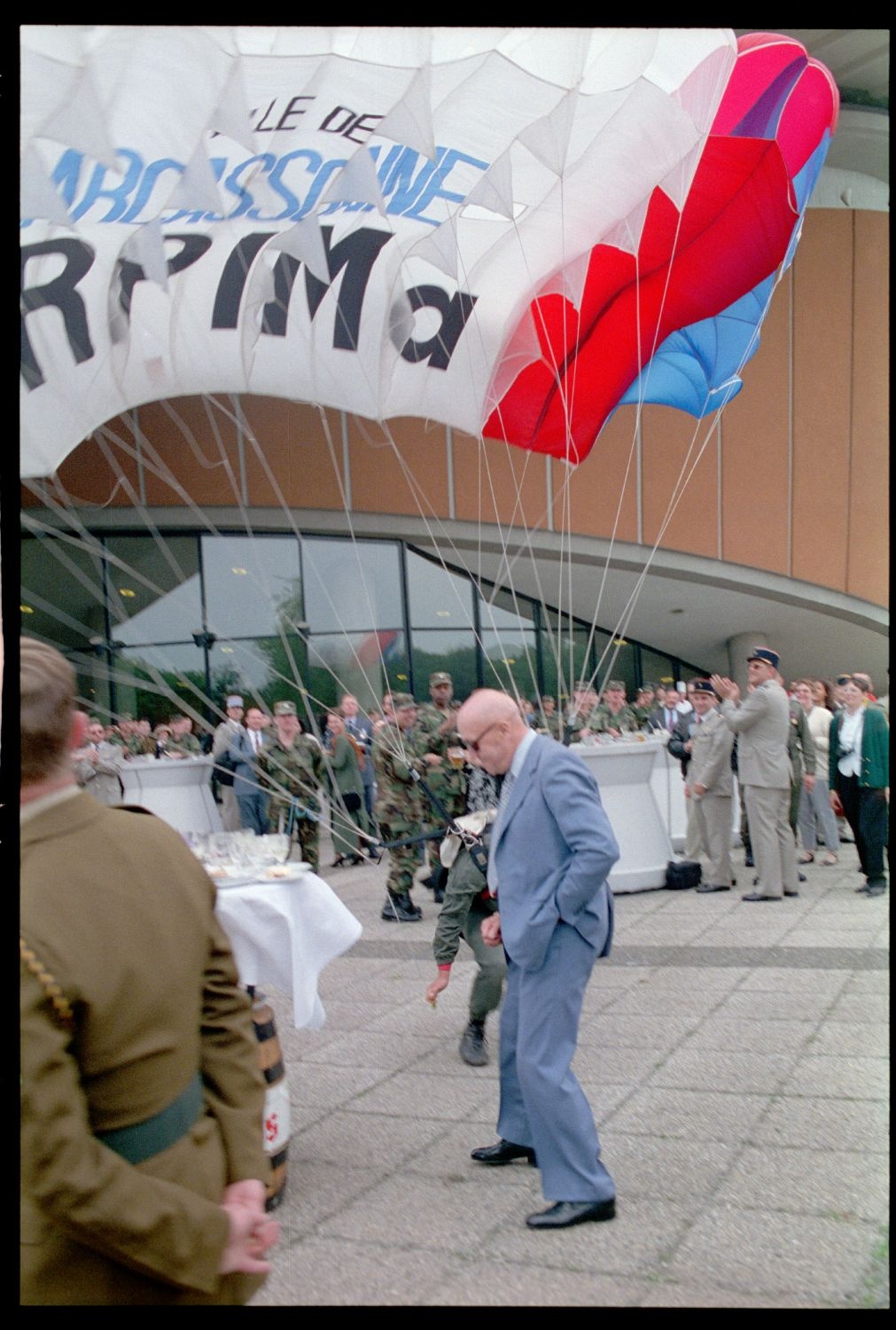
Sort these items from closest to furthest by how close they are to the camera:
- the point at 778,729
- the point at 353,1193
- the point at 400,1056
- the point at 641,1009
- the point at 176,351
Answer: the point at 353,1193 < the point at 400,1056 < the point at 641,1009 < the point at 176,351 < the point at 778,729

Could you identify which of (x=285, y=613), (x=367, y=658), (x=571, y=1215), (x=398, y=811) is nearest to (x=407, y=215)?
(x=398, y=811)

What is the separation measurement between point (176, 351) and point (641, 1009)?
4.87 meters

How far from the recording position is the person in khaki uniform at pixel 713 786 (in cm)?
972

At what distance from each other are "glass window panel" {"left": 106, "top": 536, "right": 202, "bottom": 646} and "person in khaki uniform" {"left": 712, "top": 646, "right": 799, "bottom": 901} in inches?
421

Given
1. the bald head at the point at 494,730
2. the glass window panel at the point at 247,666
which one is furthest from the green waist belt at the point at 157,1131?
the glass window panel at the point at 247,666

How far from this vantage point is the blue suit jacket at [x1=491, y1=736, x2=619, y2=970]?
144 inches

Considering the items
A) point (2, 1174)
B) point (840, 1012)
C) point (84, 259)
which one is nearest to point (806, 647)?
point (840, 1012)

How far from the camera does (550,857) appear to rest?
3785mm

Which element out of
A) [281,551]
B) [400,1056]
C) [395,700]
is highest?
[281,551]

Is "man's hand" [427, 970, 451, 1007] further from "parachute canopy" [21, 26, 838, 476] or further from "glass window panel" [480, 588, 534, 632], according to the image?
"glass window panel" [480, 588, 534, 632]

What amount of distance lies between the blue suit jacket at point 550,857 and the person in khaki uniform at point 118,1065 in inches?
73.0

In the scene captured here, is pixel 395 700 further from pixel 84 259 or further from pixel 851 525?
pixel 851 525

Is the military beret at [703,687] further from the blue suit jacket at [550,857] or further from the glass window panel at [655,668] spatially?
the glass window panel at [655,668]

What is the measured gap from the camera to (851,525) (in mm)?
21609
